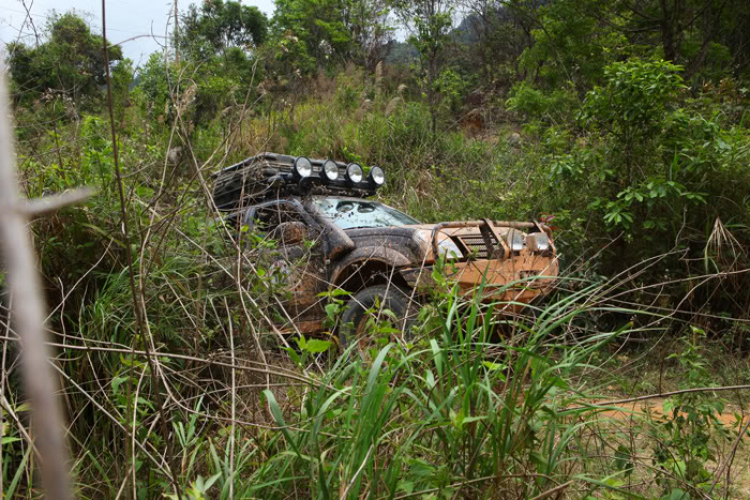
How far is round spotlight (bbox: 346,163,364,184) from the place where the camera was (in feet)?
21.4

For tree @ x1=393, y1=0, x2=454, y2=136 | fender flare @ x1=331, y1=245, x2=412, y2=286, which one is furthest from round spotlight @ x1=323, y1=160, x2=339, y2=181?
tree @ x1=393, y1=0, x2=454, y2=136

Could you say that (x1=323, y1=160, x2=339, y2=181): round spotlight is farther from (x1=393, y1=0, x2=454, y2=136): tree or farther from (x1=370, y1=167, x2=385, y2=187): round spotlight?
(x1=393, y1=0, x2=454, y2=136): tree

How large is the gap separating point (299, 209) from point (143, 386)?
10.7ft

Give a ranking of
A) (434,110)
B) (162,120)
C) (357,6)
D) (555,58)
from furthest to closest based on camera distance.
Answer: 1. (357,6)
2. (434,110)
3. (555,58)
4. (162,120)

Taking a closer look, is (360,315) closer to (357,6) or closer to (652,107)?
(652,107)

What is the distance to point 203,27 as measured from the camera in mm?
4191

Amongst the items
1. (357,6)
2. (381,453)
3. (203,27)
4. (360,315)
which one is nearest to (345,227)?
(360,315)

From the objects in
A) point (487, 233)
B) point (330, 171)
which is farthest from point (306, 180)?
point (487, 233)

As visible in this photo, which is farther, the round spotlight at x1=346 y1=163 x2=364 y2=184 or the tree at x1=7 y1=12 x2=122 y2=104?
the round spotlight at x1=346 y1=163 x2=364 y2=184

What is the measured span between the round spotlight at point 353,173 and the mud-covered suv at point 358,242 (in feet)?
0.04

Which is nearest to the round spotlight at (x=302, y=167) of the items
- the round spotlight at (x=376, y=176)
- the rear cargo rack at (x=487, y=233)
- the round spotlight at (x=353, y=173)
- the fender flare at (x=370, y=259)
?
the round spotlight at (x=353, y=173)

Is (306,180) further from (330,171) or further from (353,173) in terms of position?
(353,173)

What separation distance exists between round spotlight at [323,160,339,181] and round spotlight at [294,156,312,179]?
0.59ft

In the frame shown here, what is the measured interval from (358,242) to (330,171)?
1388 mm
